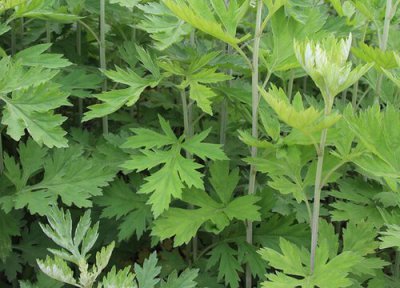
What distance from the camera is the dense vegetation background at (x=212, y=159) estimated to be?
1.30 meters

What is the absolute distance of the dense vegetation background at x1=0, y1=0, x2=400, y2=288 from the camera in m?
1.30

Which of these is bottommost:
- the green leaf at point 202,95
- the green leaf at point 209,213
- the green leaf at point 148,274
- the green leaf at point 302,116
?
the green leaf at point 148,274

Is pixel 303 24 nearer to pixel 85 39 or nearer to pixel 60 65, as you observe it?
pixel 60 65

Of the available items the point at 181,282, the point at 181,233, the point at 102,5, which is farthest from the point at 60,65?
the point at 181,282

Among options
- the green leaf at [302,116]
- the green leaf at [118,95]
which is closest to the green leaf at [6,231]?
the green leaf at [118,95]

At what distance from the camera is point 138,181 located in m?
1.73

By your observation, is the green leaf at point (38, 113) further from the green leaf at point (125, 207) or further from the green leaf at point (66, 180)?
the green leaf at point (125, 207)

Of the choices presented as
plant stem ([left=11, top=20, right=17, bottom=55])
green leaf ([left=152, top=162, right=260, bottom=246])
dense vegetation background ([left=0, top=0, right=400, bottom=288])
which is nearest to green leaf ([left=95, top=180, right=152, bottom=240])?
dense vegetation background ([left=0, top=0, right=400, bottom=288])

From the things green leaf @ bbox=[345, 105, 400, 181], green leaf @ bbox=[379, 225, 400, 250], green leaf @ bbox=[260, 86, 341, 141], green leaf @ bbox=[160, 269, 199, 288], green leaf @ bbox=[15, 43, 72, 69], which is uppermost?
green leaf @ bbox=[15, 43, 72, 69]

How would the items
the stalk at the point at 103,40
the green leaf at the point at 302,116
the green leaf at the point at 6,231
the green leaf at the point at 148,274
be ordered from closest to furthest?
the green leaf at the point at 302,116 → the green leaf at the point at 148,274 → the green leaf at the point at 6,231 → the stalk at the point at 103,40

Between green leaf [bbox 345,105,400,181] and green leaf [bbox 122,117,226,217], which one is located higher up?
green leaf [bbox 345,105,400,181]

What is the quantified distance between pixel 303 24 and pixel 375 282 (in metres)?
0.70

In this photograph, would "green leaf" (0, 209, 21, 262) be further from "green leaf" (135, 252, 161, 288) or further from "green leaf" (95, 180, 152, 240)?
"green leaf" (135, 252, 161, 288)

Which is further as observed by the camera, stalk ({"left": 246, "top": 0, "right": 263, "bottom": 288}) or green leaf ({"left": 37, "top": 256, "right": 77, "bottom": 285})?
stalk ({"left": 246, "top": 0, "right": 263, "bottom": 288})
